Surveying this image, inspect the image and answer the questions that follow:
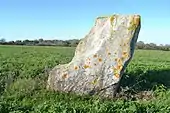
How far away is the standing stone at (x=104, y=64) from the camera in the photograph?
41.1 feet

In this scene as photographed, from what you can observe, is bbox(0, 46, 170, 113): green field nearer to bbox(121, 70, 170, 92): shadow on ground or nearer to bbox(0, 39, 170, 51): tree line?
bbox(121, 70, 170, 92): shadow on ground

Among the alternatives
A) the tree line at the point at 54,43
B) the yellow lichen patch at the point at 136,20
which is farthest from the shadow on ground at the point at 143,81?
the tree line at the point at 54,43

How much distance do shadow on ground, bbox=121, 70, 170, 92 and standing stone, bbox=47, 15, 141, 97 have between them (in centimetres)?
99

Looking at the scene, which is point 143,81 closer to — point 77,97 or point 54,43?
point 77,97

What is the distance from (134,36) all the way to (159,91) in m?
2.32

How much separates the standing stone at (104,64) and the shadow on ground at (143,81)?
0.99 metres

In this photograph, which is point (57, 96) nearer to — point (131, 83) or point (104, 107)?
point (104, 107)

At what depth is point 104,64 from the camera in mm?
12703

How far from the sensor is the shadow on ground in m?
13.8

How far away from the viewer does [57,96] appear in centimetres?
1201

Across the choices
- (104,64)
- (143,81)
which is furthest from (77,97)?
(143,81)

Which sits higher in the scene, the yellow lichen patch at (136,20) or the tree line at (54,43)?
the yellow lichen patch at (136,20)

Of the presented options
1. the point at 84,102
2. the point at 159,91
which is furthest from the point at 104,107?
the point at 159,91

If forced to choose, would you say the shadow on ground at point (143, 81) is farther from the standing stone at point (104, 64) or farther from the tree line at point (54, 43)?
the tree line at point (54, 43)
